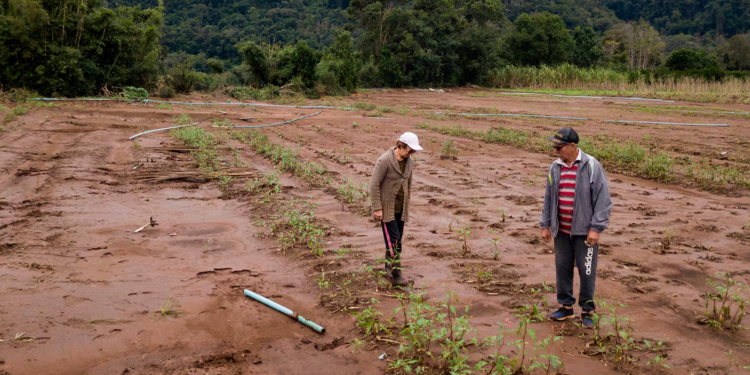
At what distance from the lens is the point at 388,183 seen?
5.34 m

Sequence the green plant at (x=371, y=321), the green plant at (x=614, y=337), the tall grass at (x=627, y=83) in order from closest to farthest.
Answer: the green plant at (x=614, y=337), the green plant at (x=371, y=321), the tall grass at (x=627, y=83)

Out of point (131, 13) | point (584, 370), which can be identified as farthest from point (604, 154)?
point (131, 13)

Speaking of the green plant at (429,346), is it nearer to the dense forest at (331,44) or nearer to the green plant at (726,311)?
the green plant at (726,311)

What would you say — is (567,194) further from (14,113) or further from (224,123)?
(14,113)

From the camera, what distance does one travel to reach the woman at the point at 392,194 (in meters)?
5.29

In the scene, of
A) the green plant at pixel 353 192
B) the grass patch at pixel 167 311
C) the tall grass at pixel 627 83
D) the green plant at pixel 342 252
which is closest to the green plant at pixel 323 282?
the green plant at pixel 342 252

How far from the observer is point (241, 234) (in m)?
7.01

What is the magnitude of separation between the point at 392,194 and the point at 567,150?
172 centimetres

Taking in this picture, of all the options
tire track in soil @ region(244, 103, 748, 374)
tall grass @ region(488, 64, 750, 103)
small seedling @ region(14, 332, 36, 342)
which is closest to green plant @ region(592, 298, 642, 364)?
tire track in soil @ region(244, 103, 748, 374)

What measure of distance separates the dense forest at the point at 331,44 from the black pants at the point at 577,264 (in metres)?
20.7

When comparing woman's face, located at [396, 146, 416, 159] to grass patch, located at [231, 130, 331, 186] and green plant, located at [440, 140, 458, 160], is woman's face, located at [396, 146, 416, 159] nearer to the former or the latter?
grass patch, located at [231, 130, 331, 186]

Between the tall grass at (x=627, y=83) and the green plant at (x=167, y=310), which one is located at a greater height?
the tall grass at (x=627, y=83)

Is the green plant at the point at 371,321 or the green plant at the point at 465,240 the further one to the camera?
the green plant at the point at 465,240

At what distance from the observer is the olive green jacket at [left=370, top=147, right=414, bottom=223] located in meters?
5.29
